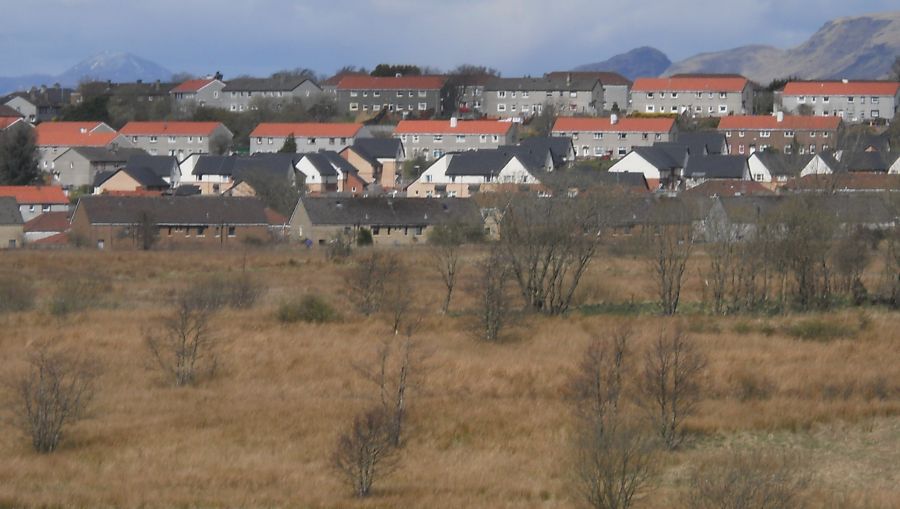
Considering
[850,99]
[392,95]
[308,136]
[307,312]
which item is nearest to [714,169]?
[850,99]

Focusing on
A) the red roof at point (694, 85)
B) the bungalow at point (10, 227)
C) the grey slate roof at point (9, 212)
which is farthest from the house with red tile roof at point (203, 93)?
the bungalow at point (10, 227)

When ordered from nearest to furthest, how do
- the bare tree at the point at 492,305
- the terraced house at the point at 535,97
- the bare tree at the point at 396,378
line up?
the bare tree at the point at 396,378, the bare tree at the point at 492,305, the terraced house at the point at 535,97

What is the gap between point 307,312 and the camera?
30438 millimetres

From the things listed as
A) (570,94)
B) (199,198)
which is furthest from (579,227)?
(570,94)

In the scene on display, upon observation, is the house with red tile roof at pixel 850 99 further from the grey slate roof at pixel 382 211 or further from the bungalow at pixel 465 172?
the grey slate roof at pixel 382 211

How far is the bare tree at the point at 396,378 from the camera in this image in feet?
64.5

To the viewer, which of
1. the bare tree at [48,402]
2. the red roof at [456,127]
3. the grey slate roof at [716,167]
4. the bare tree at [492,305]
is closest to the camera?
the bare tree at [48,402]

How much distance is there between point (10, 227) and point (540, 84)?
39738 millimetres

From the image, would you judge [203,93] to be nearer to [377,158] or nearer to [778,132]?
[377,158]

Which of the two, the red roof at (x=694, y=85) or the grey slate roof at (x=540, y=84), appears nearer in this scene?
the red roof at (x=694, y=85)

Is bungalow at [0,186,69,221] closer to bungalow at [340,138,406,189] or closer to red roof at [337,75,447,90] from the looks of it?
bungalow at [340,138,406,189]

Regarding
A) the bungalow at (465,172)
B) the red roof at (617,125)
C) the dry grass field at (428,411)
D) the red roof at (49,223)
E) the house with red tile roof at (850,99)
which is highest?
the house with red tile roof at (850,99)

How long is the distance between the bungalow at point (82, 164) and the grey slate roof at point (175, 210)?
2030cm

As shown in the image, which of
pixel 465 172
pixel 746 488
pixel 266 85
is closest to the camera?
pixel 746 488
